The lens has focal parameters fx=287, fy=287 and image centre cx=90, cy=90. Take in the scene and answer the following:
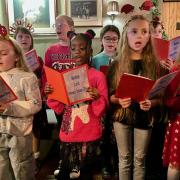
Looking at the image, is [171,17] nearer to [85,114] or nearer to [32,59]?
[32,59]

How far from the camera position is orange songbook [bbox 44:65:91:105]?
1474mm

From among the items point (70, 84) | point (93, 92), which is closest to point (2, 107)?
point (70, 84)

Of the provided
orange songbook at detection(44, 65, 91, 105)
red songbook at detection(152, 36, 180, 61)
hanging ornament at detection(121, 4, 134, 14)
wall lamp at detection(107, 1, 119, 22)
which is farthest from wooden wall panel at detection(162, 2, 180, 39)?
orange songbook at detection(44, 65, 91, 105)

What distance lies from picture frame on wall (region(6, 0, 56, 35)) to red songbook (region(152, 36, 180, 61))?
2.24 m

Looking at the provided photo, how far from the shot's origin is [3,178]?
1613 mm

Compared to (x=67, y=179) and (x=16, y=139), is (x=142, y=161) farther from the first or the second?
(x=16, y=139)

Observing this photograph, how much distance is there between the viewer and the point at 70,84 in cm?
149

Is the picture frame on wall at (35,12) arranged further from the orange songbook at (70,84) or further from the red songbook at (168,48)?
the orange songbook at (70,84)

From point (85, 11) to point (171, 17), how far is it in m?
1.69

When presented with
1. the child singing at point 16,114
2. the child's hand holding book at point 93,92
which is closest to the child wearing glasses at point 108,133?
the child's hand holding book at point 93,92

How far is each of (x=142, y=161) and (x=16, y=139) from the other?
2.42ft

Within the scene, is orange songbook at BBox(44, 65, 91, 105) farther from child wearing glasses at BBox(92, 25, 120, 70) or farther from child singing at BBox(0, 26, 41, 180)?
child wearing glasses at BBox(92, 25, 120, 70)

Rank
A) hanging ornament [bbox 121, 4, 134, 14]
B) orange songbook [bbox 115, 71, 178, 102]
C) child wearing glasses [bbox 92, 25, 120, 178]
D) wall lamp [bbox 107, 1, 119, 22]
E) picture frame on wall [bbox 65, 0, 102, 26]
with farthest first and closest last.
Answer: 1. picture frame on wall [bbox 65, 0, 102, 26]
2. wall lamp [bbox 107, 1, 119, 22]
3. hanging ornament [bbox 121, 4, 134, 14]
4. child wearing glasses [bbox 92, 25, 120, 178]
5. orange songbook [bbox 115, 71, 178, 102]

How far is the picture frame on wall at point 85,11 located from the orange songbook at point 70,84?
8.38 ft
